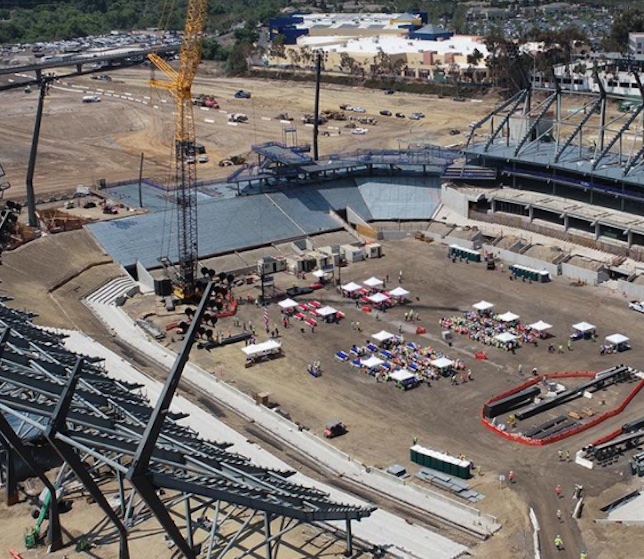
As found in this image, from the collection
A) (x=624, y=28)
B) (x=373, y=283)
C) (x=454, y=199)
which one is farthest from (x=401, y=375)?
(x=624, y=28)

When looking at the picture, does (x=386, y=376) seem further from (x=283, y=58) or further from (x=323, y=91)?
(x=283, y=58)

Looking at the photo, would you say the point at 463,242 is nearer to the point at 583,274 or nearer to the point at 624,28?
the point at 583,274

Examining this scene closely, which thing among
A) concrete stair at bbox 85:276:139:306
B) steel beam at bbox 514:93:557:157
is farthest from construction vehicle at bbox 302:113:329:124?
concrete stair at bbox 85:276:139:306

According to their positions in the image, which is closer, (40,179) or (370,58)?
(40,179)

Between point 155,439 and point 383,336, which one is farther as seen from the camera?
point 383,336

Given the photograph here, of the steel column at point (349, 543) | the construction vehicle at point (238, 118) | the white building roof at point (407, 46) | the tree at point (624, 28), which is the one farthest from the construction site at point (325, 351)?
the white building roof at point (407, 46)

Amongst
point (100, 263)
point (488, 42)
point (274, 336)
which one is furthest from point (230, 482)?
point (488, 42)
